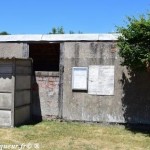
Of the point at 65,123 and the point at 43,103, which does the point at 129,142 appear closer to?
the point at 65,123

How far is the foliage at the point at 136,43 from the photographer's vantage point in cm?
1057

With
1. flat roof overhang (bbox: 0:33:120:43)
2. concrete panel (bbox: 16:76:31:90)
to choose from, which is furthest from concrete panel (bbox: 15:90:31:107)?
flat roof overhang (bbox: 0:33:120:43)

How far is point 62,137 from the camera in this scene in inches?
416

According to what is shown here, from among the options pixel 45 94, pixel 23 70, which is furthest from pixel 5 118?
pixel 45 94

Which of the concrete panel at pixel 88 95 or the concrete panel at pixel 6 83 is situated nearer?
the concrete panel at pixel 6 83

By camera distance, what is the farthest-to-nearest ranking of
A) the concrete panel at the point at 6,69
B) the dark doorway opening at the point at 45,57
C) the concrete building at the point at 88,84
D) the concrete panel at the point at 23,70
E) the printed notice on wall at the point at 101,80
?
the dark doorway opening at the point at 45,57
the printed notice on wall at the point at 101,80
the concrete building at the point at 88,84
the concrete panel at the point at 23,70
the concrete panel at the point at 6,69

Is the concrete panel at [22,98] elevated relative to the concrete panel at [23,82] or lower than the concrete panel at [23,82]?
lower

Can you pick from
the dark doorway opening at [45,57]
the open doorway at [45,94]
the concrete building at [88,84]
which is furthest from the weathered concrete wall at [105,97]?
the dark doorway opening at [45,57]

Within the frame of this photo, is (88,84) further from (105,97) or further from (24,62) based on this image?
(24,62)

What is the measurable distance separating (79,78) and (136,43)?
2.61 m

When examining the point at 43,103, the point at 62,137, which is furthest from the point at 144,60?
the point at 43,103

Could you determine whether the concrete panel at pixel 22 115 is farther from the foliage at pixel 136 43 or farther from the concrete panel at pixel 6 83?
the foliage at pixel 136 43

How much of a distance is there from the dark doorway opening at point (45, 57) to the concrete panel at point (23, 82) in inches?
96.6

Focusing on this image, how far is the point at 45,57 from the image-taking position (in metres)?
15.7
